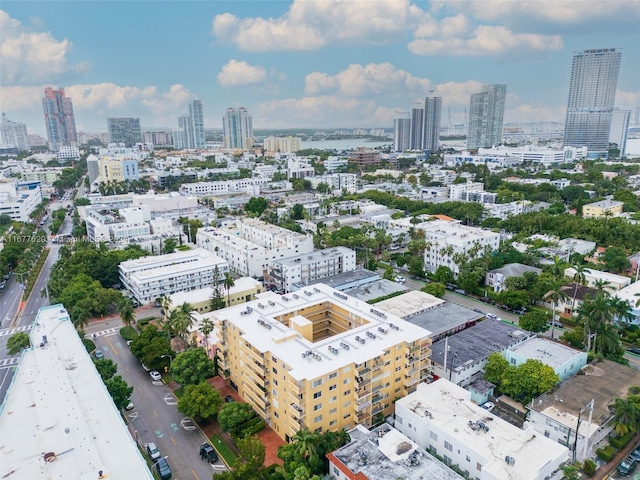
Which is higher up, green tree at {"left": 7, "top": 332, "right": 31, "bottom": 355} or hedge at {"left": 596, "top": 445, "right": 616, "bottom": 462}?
green tree at {"left": 7, "top": 332, "right": 31, "bottom": 355}

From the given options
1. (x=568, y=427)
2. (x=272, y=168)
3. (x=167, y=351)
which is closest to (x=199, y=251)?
(x=167, y=351)

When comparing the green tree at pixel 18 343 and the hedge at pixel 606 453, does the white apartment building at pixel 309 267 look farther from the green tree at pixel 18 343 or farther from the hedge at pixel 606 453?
the hedge at pixel 606 453

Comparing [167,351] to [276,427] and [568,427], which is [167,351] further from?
Answer: [568,427]

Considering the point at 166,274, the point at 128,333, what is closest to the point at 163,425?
the point at 128,333

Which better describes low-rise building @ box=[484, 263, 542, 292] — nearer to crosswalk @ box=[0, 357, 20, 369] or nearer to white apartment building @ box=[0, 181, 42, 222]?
crosswalk @ box=[0, 357, 20, 369]

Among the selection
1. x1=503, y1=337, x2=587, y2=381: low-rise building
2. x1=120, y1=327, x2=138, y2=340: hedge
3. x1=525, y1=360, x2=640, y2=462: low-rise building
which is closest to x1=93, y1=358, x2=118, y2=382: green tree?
x1=120, y1=327, x2=138, y2=340: hedge

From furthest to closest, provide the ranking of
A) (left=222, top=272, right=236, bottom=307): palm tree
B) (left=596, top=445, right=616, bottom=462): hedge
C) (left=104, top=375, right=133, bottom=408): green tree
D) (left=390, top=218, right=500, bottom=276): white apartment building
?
(left=390, top=218, right=500, bottom=276): white apartment building < (left=222, top=272, right=236, bottom=307): palm tree < (left=104, top=375, right=133, bottom=408): green tree < (left=596, top=445, right=616, bottom=462): hedge
